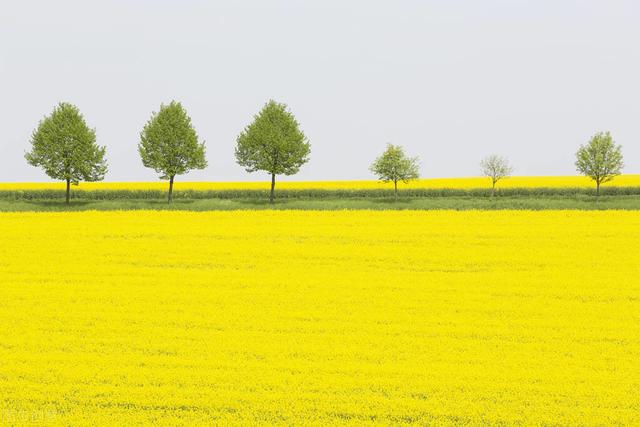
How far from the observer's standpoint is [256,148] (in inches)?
2584

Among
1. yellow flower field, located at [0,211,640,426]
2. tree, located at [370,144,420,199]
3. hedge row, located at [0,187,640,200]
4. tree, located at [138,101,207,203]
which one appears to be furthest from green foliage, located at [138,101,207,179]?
yellow flower field, located at [0,211,640,426]

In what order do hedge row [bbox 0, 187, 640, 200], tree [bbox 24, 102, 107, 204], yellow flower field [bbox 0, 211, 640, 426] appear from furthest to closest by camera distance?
hedge row [bbox 0, 187, 640, 200] < tree [bbox 24, 102, 107, 204] < yellow flower field [bbox 0, 211, 640, 426]

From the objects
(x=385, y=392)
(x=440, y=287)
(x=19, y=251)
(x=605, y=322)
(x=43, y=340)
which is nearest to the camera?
(x=385, y=392)

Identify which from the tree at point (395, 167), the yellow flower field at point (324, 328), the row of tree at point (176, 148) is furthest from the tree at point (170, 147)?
the yellow flower field at point (324, 328)

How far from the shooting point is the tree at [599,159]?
67.8m

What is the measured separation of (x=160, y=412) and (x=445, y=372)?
16.8ft

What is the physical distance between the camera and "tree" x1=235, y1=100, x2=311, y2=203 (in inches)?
2537

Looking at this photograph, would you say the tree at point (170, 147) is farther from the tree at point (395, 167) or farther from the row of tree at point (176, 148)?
the tree at point (395, 167)

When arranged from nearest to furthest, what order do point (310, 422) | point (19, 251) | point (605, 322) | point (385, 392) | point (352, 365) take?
point (310, 422) < point (385, 392) < point (352, 365) < point (605, 322) < point (19, 251)

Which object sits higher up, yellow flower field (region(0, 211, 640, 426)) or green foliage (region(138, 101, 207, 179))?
green foliage (region(138, 101, 207, 179))

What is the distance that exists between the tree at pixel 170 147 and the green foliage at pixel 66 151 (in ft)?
17.5

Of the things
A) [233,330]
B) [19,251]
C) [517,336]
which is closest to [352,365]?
[233,330]

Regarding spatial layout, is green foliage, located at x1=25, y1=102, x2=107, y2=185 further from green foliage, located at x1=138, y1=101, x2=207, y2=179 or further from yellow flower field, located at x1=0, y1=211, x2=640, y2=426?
yellow flower field, located at x1=0, y1=211, x2=640, y2=426

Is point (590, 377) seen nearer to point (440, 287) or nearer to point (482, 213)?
point (440, 287)
